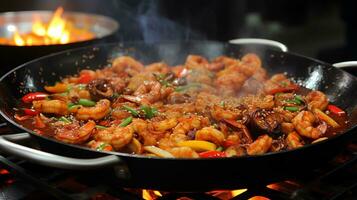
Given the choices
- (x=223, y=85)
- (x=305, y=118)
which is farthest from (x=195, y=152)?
(x=223, y=85)

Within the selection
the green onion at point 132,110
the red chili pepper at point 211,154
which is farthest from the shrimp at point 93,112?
the red chili pepper at point 211,154

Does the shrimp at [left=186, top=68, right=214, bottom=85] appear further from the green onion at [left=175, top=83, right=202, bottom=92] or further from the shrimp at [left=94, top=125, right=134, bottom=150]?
the shrimp at [left=94, top=125, right=134, bottom=150]

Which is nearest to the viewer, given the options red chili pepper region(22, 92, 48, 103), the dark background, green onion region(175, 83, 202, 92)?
red chili pepper region(22, 92, 48, 103)

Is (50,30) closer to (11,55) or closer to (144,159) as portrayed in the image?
(11,55)

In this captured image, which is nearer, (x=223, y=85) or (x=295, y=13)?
(x=223, y=85)

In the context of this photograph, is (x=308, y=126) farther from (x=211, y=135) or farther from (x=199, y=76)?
(x=199, y=76)

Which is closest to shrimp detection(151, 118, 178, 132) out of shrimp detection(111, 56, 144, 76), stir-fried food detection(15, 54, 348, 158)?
stir-fried food detection(15, 54, 348, 158)

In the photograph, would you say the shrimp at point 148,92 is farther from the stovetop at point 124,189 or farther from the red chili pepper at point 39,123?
the stovetop at point 124,189
